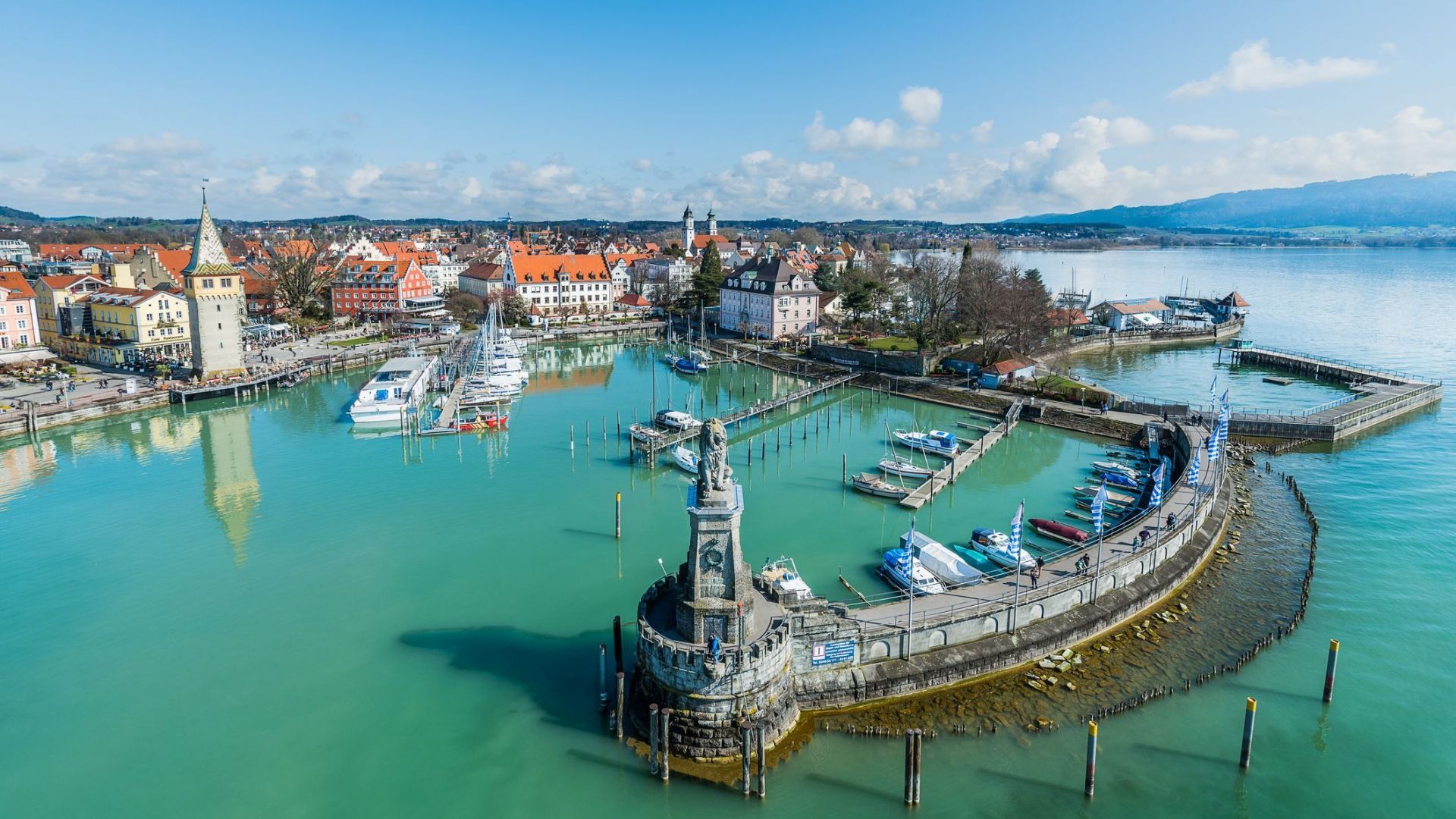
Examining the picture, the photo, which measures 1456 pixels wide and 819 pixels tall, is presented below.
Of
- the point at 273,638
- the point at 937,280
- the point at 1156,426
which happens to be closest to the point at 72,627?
the point at 273,638

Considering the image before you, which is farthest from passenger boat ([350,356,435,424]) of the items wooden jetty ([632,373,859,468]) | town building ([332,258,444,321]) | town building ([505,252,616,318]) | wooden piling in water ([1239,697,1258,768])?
wooden piling in water ([1239,697,1258,768])

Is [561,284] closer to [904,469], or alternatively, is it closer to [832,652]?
[904,469]

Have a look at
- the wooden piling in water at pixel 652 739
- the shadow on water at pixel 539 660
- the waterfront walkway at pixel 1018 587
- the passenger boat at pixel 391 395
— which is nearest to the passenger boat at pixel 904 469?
the waterfront walkway at pixel 1018 587

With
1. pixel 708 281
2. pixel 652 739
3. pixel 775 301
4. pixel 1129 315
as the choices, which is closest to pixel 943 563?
pixel 652 739

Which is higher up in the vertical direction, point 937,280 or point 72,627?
point 937,280

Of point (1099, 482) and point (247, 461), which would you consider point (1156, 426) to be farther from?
point (247, 461)

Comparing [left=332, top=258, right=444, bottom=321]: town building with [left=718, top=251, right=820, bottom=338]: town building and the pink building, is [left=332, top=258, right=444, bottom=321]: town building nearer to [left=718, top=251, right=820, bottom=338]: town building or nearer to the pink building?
the pink building
